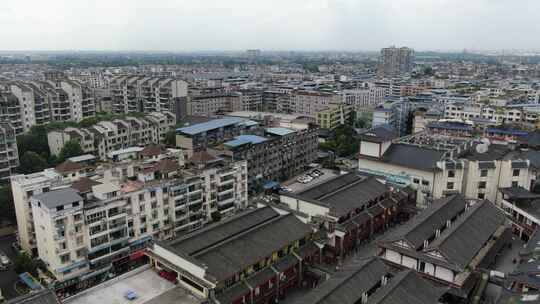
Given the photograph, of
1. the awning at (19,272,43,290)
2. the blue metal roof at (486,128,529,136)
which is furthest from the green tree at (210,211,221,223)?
the blue metal roof at (486,128,529,136)

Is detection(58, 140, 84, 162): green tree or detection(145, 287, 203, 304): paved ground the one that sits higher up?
detection(58, 140, 84, 162): green tree

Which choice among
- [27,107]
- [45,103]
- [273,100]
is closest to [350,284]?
[27,107]

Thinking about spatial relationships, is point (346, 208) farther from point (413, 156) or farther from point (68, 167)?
point (68, 167)

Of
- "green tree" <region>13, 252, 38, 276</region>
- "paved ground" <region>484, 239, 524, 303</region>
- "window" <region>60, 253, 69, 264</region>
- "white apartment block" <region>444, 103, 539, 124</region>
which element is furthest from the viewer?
"white apartment block" <region>444, 103, 539, 124</region>

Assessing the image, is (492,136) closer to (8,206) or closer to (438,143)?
(438,143)

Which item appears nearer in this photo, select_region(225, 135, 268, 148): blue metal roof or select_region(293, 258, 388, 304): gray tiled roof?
select_region(293, 258, 388, 304): gray tiled roof

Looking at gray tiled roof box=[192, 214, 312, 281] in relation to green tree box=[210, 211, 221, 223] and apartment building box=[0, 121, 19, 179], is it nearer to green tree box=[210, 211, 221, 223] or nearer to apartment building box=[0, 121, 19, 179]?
green tree box=[210, 211, 221, 223]

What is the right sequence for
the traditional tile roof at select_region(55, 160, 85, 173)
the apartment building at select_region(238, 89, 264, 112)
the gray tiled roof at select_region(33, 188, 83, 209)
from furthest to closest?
the apartment building at select_region(238, 89, 264, 112)
the traditional tile roof at select_region(55, 160, 85, 173)
the gray tiled roof at select_region(33, 188, 83, 209)
